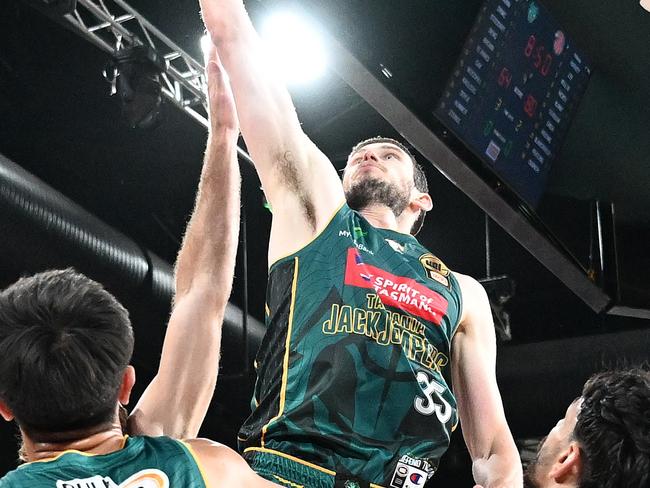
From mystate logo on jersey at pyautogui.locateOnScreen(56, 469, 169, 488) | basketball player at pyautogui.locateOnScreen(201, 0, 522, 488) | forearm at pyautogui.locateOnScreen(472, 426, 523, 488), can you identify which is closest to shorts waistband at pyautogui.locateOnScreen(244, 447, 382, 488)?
basketball player at pyautogui.locateOnScreen(201, 0, 522, 488)

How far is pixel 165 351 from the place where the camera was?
2.23 metres

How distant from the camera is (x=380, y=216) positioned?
119 inches

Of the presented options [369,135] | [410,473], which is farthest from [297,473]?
[369,135]

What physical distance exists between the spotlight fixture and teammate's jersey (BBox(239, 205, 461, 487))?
10.1 feet

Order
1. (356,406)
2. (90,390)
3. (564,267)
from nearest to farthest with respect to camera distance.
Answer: (90,390), (356,406), (564,267)

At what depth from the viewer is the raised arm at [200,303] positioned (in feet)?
7.06

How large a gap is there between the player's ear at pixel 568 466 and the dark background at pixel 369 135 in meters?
2.21

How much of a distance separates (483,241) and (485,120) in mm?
3515

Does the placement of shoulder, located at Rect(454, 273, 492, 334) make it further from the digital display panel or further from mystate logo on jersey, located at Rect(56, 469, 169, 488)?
the digital display panel

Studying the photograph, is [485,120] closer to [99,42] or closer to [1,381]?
[99,42]

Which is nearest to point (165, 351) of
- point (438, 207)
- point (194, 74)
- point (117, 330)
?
point (117, 330)

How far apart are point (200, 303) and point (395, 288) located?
1.84 ft

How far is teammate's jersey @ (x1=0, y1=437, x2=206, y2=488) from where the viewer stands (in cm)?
176

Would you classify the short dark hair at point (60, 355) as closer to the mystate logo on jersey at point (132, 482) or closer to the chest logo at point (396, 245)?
the mystate logo on jersey at point (132, 482)
